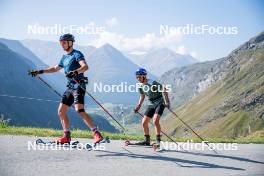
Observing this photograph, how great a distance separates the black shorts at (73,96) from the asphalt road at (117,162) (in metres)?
1.34

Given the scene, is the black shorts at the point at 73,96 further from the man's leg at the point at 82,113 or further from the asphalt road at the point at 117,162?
the asphalt road at the point at 117,162

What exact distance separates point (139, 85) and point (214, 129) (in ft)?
624

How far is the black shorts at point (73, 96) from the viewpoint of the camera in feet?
33.4

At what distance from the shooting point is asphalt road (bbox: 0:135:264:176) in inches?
295

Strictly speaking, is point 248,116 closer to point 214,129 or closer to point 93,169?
point 214,129

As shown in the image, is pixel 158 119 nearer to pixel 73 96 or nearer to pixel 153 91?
pixel 153 91

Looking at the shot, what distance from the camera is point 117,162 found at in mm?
8734

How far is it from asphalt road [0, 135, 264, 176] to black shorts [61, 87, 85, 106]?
4.40 ft

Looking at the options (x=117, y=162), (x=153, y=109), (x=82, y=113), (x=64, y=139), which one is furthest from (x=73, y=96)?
(x=153, y=109)

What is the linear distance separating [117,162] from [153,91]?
401 centimetres
